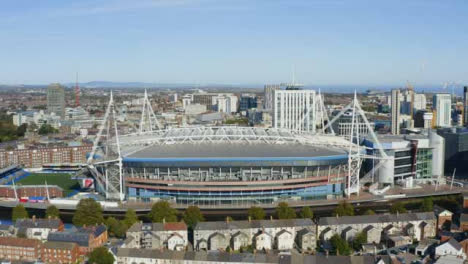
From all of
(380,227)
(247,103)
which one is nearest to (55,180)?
(380,227)

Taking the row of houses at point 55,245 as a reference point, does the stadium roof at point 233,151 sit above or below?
above

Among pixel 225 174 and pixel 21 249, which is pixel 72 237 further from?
pixel 225 174

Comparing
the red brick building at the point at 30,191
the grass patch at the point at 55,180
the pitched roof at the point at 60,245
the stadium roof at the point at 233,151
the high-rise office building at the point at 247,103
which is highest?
the high-rise office building at the point at 247,103

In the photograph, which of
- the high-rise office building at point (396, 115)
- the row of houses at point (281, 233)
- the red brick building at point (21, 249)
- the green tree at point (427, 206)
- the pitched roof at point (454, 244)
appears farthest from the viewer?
the high-rise office building at point (396, 115)

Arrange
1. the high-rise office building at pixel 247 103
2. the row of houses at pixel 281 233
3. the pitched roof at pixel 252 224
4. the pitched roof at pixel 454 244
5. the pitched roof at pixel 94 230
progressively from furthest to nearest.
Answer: the high-rise office building at pixel 247 103 < the pitched roof at pixel 252 224 < the pitched roof at pixel 94 230 < the row of houses at pixel 281 233 < the pitched roof at pixel 454 244

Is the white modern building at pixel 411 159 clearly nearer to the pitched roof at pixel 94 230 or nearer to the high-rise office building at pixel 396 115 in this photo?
the pitched roof at pixel 94 230

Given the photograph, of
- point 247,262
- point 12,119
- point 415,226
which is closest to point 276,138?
point 415,226

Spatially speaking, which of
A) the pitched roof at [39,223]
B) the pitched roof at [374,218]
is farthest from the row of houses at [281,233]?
the pitched roof at [39,223]
